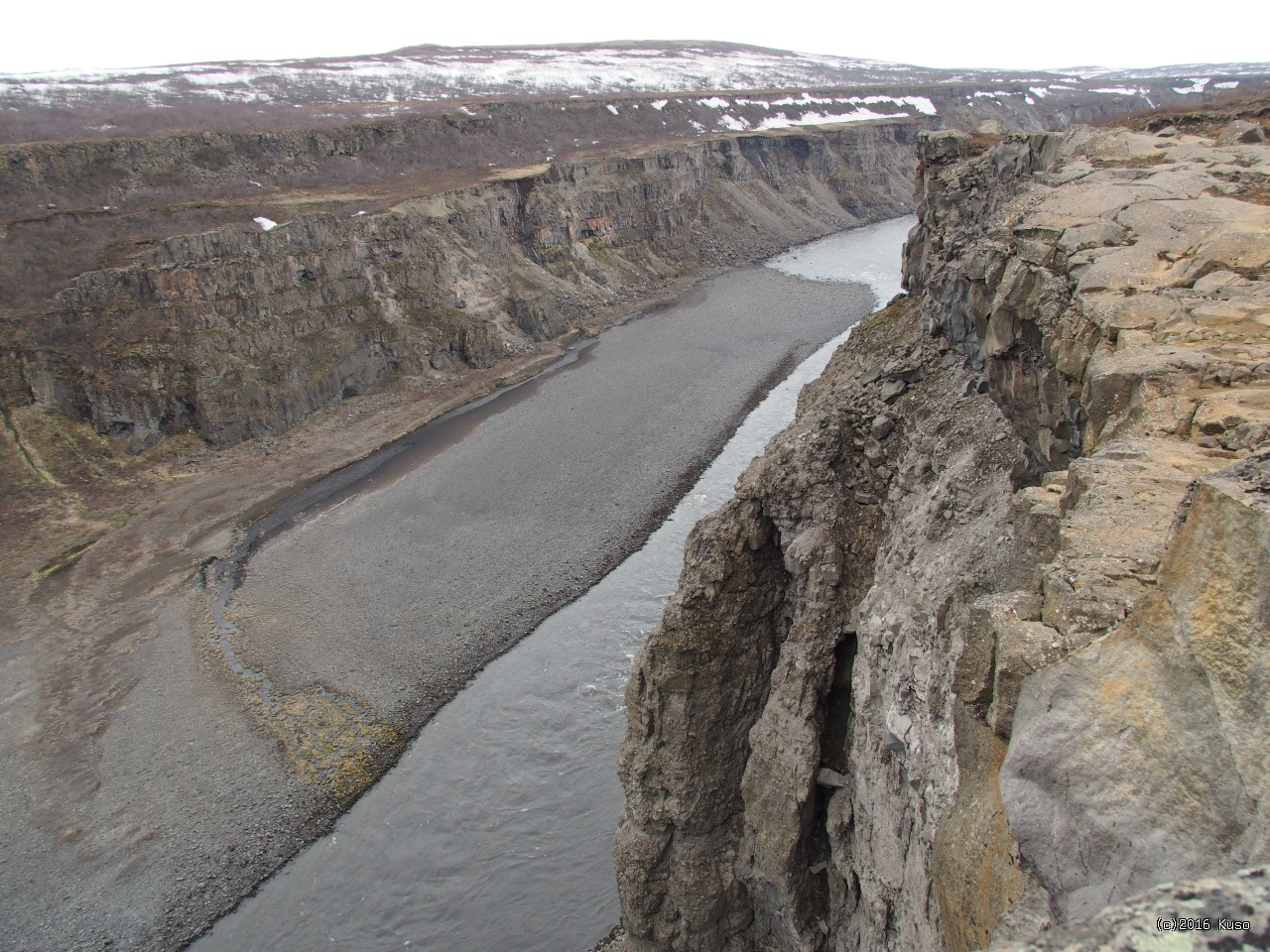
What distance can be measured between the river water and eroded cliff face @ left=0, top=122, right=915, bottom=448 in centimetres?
3192

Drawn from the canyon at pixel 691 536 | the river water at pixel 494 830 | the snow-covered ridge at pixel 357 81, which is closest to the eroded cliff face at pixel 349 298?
the canyon at pixel 691 536

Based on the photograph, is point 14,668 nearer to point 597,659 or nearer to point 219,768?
point 219,768

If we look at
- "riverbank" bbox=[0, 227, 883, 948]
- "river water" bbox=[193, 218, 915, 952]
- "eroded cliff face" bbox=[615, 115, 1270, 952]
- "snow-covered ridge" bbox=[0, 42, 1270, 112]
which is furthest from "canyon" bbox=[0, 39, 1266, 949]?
"snow-covered ridge" bbox=[0, 42, 1270, 112]

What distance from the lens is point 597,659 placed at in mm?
31422

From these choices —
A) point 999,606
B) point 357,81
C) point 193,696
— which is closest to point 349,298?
point 193,696

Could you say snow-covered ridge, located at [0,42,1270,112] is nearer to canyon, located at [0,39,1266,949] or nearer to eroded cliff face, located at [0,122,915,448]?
canyon, located at [0,39,1266,949]

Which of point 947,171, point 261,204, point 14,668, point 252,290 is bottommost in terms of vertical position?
point 14,668

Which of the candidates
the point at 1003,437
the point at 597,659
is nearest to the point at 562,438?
the point at 597,659

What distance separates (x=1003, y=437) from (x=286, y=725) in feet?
79.6

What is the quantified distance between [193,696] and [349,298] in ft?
130

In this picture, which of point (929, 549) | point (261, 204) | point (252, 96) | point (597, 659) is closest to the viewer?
point (929, 549)

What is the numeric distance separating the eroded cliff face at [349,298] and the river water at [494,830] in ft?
105

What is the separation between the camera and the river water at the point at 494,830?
2209 centimetres

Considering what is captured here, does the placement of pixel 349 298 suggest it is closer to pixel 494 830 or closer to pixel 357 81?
pixel 494 830
